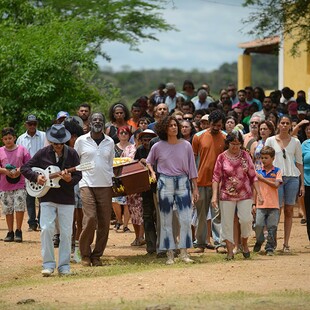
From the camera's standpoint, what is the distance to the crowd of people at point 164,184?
1385 cm

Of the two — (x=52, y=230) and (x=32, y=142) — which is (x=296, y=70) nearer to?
(x=32, y=142)

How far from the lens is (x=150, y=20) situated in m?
37.4

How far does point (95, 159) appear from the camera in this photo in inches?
579

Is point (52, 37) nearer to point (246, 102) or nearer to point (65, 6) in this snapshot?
point (246, 102)

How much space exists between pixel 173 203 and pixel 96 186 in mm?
1102

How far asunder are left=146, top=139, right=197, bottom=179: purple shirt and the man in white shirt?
2.17 ft

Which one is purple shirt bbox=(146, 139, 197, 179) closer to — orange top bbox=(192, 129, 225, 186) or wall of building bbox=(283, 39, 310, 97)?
orange top bbox=(192, 129, 225, 186)

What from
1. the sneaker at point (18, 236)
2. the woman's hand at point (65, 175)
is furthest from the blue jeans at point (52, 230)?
the sneaker at point (18, 236)

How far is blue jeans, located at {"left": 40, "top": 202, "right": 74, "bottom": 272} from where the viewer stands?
1374 centimetres

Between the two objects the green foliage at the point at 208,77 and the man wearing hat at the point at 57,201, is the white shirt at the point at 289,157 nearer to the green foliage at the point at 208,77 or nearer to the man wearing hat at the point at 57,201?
the man wearing hat at the point at 57,201

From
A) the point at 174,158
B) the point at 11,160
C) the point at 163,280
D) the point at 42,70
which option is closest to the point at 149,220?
the point at 174,158

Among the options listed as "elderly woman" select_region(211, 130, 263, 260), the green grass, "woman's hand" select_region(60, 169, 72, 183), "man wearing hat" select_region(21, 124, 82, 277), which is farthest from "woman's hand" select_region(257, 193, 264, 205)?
the green grass

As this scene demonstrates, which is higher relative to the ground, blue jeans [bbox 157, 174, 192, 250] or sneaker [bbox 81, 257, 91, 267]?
blue jeans [bbox 157, 174, 192, 250]

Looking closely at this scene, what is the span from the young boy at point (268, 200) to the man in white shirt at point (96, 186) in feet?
7.80
